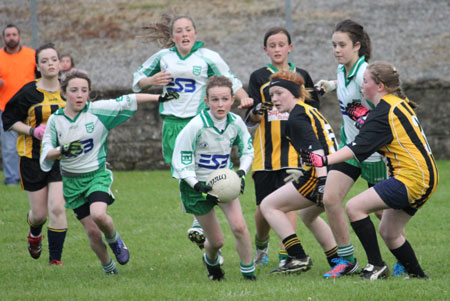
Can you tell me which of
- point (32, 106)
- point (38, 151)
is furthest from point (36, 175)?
point (32, 106)

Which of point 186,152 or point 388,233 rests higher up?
point 186,152

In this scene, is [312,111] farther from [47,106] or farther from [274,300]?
[47,106]

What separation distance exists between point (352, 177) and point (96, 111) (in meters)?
2.44

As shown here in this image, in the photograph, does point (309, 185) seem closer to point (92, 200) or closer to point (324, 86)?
point (324, 86)

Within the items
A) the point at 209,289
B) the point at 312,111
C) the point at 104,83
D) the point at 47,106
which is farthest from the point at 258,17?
the point at 209,289

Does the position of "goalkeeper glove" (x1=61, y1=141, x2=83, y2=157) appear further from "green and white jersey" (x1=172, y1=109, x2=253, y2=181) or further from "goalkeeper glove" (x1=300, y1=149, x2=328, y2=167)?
"goalkeeper glove" (x1=300, y1=149, x2=328, y2=167)

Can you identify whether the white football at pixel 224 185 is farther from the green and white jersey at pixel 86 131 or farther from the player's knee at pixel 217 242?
the green and white jersey at pixel 86 131

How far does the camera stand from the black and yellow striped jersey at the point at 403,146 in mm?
5621

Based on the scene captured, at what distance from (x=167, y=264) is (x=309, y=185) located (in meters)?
1.94

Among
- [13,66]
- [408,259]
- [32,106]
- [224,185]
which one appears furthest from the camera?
[13,66]

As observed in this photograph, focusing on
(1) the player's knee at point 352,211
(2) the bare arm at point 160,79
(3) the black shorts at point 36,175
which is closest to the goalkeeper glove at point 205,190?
(1) the player's knee at point 352,211

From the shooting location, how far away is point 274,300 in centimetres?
520

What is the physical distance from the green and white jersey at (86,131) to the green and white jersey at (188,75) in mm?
768

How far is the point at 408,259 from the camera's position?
5.86 meters
